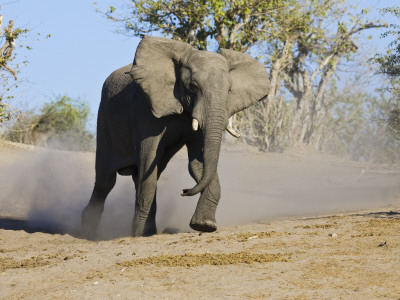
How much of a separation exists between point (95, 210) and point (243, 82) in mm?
3415

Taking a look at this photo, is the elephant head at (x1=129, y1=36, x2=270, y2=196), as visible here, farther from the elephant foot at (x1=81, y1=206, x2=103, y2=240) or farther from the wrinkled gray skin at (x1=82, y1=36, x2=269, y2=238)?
the elephant foot at (x1=81, y1=206, x2=103, y2=240)

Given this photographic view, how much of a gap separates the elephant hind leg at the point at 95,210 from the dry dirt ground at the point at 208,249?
0.22 m

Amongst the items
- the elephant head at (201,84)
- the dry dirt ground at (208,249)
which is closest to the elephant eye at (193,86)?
the elephant head at (201,84)

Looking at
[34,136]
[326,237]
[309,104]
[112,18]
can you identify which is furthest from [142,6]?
[326,237]

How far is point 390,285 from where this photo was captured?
6.41 meters

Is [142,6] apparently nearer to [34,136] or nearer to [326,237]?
[34,136]

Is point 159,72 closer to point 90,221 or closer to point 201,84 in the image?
point 201,84

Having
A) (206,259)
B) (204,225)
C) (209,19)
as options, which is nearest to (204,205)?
(204,225)

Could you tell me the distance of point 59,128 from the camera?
33.2m

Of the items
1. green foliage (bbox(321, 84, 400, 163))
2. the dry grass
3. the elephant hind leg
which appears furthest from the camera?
green foliage (bbox(321, 84, 400, 163))

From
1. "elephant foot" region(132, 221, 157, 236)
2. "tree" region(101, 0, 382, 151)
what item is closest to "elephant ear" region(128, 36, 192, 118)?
"elephant foot" region(132, 221, 157, 236)

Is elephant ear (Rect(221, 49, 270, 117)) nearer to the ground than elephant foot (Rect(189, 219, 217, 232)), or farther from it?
farther from it

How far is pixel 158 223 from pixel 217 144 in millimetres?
3124

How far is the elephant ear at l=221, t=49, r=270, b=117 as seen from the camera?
1071cm
